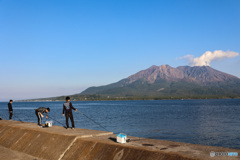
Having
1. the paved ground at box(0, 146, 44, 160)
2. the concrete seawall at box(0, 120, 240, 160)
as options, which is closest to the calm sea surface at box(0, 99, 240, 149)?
the concrete seawall at box(0, 120, 240, 160)

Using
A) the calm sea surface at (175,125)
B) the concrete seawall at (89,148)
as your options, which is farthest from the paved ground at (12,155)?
the calm sea surface at (175,125)

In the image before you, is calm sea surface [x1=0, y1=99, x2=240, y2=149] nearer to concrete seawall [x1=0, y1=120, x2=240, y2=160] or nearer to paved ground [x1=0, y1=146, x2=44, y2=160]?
concrete seawall [x1=0, y1=120, x2=240, y2=160]

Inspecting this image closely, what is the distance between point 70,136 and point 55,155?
1.10 m

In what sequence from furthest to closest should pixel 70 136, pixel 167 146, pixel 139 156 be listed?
pixel 70 136
pixel 167 146
pixel 139 156

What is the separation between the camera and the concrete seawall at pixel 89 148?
7684 mm

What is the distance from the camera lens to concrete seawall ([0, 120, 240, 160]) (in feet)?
25.2

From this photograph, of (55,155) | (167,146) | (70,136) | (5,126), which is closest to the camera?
(167,146)

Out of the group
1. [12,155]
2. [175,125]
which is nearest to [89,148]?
[12,155]

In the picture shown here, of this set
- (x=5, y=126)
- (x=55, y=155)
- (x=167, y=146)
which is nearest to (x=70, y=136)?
(x=55, y=155)

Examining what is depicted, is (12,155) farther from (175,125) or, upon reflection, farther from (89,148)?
(175,125)

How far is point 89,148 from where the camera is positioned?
30.7ft

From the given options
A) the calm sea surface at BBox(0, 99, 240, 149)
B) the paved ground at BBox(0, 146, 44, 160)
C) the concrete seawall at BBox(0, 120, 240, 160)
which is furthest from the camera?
the calm sea surface at BBox(0, 99, 240, 149)

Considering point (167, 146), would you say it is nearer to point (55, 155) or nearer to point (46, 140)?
point (55, 155)

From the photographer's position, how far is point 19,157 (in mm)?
10359
